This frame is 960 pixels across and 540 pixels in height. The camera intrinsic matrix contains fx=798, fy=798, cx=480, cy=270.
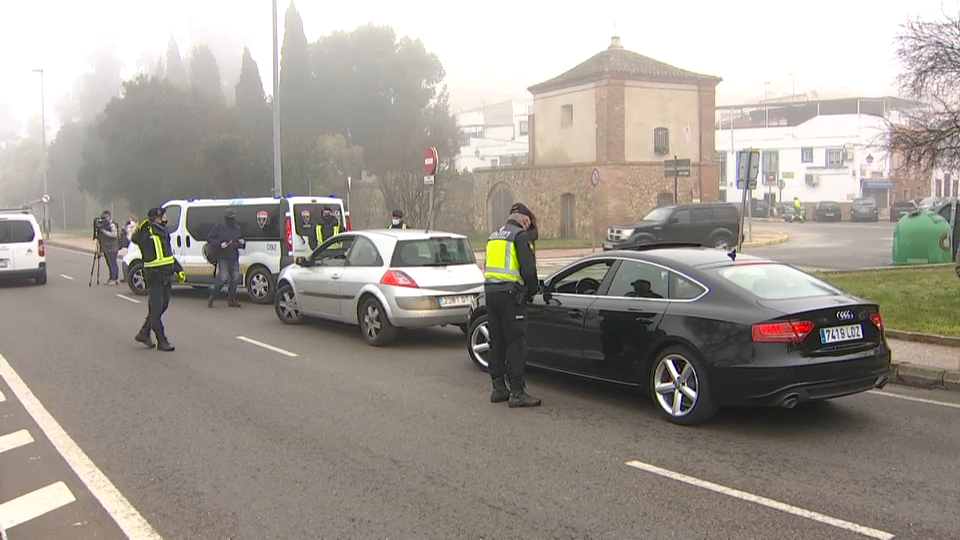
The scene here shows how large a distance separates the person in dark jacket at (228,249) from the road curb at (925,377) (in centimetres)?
1072

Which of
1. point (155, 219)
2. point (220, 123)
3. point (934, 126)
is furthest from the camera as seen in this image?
point (220, 123)

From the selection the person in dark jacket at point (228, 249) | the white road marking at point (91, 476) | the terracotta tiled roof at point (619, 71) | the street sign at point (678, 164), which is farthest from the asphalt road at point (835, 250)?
the white road marking at point (91, 476)

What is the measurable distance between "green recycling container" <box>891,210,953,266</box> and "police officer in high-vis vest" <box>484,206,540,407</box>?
1743 cm

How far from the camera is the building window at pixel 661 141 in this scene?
3762cm

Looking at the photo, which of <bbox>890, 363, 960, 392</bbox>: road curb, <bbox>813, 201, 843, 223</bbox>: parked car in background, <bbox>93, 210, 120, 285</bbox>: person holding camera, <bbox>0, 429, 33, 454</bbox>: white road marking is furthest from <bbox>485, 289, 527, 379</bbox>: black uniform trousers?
<bbox>813, 201, 843, 223</bbox>: parked car in background

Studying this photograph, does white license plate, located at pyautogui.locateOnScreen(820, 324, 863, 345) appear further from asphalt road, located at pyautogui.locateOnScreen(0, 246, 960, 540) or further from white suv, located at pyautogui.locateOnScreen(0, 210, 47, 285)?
white suv, located at pyautogui.locateOnScreen(0, 210, 47, 285)

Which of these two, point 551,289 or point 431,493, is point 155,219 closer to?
point 551,289

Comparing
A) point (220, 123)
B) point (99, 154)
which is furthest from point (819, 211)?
point (99, 154)

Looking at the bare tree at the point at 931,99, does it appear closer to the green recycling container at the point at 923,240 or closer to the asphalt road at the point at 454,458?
the green recycling container at the point at 923,240

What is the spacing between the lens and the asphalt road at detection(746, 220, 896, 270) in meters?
23.3

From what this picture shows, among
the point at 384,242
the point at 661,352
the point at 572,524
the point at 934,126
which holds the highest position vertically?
the point at 934,126

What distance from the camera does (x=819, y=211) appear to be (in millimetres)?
55969

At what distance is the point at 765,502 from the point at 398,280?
6209mm

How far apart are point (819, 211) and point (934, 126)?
141 feet
